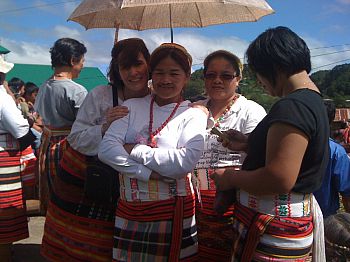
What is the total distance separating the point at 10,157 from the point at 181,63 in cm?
195

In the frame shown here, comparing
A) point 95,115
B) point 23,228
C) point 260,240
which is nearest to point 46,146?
point 23,228

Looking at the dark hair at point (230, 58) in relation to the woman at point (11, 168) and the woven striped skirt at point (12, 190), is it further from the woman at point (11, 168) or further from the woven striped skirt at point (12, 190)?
the woven striped skirt at point (12, 190)

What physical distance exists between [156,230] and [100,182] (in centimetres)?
47

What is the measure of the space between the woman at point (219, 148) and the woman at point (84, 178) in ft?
1.38

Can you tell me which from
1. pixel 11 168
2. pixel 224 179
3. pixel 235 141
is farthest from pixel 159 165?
pixel 11 168

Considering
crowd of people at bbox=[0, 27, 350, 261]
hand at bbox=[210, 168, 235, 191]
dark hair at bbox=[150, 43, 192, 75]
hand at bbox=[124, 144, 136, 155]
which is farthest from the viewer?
dark hair at bbox=[150, 43, 192, 75]

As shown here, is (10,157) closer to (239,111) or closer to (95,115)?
(95,115)

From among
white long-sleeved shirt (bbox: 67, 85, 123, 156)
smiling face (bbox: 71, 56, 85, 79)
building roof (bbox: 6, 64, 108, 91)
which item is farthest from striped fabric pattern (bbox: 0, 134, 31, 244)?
building roof (bbox: 6, 64, 108, 91)

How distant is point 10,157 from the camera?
3.40 m

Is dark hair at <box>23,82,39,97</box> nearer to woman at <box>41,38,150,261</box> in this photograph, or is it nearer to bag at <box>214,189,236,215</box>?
woman at <box>41,38,150,261</box>

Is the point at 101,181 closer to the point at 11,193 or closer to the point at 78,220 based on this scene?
the point at 78,220

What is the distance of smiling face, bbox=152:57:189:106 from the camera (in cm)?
214

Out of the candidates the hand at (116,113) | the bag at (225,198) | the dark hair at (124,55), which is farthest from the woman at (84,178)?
the bag at (225,198)

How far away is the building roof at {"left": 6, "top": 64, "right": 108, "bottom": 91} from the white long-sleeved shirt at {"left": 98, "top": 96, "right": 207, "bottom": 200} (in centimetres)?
1146
